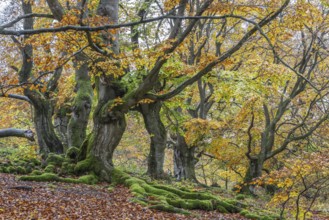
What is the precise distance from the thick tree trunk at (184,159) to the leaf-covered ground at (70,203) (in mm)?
8284

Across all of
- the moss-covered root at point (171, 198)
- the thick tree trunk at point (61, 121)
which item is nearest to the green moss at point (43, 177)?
the moss-covered root at point (171, 198)

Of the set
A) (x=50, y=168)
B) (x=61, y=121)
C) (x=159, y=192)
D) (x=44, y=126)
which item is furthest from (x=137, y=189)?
(x=61, y=121)

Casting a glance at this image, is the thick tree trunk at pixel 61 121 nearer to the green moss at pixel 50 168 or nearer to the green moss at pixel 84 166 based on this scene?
the green moss at pixel 50 168

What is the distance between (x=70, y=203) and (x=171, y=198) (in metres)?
3.72

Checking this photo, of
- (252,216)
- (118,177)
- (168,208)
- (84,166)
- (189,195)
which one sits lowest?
(252,216)

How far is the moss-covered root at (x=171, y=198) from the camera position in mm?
10789

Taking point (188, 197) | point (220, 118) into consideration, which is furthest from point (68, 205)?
point (220, 118)

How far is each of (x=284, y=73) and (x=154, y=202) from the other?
7.36 m

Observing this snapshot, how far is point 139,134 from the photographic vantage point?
2722 cm

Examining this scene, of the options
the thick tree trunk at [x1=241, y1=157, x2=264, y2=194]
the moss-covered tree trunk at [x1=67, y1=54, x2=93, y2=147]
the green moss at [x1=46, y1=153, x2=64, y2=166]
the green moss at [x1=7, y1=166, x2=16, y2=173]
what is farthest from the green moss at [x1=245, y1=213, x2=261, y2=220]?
the green moss at [x1=7, y1=166, x2=16, y2=173]

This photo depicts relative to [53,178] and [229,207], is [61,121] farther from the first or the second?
[229,207]

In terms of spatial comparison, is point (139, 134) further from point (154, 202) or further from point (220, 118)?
point (154, 202)

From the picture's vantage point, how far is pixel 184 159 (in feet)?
66.2

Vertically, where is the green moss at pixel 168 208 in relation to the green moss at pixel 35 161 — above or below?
below
